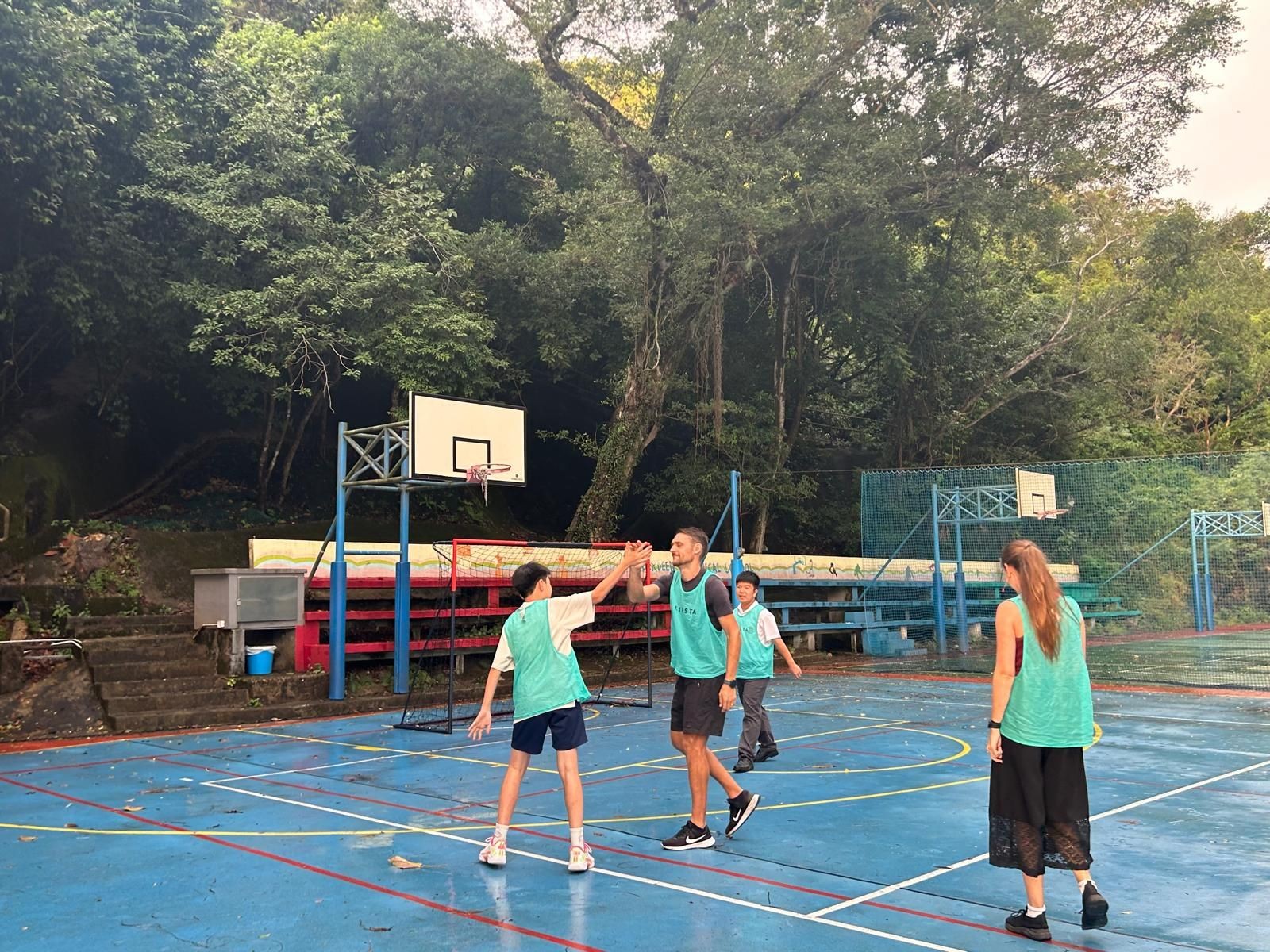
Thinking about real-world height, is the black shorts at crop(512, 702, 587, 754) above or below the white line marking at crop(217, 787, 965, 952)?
above

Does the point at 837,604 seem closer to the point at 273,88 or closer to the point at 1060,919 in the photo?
the point at 273,88

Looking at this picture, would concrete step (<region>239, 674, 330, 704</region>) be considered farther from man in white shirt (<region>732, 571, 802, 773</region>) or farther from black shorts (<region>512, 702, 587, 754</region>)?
black shorts (<region>512, 702, 587, 754</region>)

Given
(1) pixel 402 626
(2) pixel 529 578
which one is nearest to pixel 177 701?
(1) pixel 402 626

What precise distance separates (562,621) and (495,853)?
1.20 m

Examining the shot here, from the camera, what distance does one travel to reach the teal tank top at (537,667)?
5.21m

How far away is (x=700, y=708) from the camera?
5.57m

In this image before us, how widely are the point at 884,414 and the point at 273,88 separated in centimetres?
1742

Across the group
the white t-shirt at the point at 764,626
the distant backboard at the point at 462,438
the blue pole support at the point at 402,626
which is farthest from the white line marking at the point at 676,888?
the blue pole support at the point at 402,626

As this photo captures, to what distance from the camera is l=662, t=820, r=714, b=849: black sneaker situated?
551cm

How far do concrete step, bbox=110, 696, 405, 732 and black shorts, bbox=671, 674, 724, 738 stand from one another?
7016 mm

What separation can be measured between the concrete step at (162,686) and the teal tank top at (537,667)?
7.92m

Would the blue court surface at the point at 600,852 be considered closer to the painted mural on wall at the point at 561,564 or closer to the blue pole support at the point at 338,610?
the blue pole support at the point at 338,610

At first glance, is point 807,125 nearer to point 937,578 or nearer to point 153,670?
point 937,578

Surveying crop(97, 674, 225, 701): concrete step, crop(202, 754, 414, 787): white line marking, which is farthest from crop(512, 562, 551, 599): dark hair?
crop(97, 674, 225, 701): concrete step
